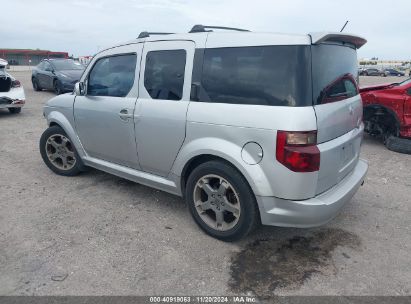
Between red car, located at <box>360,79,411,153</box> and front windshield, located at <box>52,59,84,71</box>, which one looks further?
front windshield, located at <box>52,59,84,71</box>

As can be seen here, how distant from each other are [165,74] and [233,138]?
1.11 metres

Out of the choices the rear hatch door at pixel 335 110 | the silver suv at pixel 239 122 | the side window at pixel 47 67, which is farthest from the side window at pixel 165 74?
the side window at pixel 47 67

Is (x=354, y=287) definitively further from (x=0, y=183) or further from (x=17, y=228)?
(x=0, y=183)

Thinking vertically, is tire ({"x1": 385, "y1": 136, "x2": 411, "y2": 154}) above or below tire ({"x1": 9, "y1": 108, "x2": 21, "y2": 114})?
below

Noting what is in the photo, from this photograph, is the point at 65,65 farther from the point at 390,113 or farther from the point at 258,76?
the point at 258,76

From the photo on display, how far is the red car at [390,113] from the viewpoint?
6.46 meters

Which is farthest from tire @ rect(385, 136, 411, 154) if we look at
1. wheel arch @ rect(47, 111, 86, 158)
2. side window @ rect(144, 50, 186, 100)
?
wheel arch @ rect(47, 111, 86, 158)

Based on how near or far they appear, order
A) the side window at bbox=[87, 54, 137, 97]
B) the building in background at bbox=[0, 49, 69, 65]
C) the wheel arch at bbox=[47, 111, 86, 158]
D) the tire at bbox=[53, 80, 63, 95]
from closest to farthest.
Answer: the side window at bbox=[87, 54, 137, 97] → the wheel arch at bbox=[47, 111, 86, 158] → the tire at bbox=[53, 80, 63, 95] → the building in background at bbox=[0, 49, 69, 65]

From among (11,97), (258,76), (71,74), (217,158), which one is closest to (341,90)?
(258,76)

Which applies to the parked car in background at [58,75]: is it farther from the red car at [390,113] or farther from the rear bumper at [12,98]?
the red car at [390,113]

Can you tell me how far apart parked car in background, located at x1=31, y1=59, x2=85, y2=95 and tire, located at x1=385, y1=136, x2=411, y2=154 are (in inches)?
434

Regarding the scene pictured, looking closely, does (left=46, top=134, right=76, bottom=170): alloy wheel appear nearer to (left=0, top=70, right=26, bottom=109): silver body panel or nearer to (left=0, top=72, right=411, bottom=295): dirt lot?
(left=0, top=72, right=411, bottom=295): dirt lot

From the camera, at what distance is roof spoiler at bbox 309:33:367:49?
262 centimetres

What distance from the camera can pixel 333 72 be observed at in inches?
115
